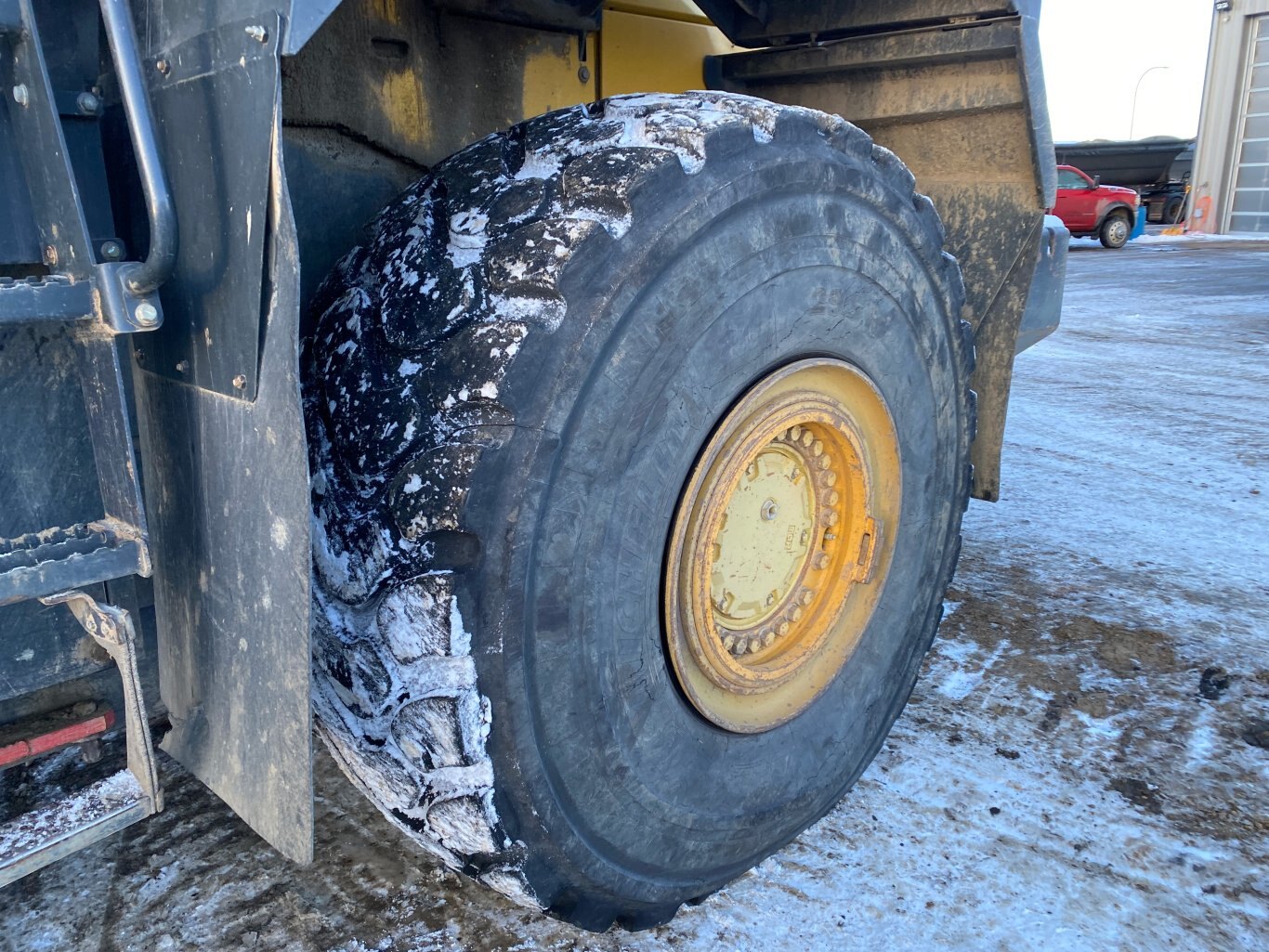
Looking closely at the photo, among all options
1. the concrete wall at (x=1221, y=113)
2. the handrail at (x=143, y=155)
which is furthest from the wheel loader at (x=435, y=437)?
the concrete wall at (x=1221, y=113)

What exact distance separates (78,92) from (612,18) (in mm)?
1381

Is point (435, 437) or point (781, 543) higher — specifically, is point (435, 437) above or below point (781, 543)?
above

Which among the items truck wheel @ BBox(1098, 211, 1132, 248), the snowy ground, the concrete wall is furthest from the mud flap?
the concrete wall

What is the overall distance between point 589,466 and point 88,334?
62 centimetres

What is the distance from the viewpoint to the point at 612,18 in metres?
2.30

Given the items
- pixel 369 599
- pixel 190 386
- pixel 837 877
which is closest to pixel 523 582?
pixel 369 599

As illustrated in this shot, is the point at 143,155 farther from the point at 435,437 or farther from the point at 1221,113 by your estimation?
the point at 1221,113

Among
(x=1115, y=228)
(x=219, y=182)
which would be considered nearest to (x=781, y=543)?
(x=219, y=182)

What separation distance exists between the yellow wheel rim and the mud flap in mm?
567

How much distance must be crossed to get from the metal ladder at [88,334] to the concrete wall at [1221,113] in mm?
26012

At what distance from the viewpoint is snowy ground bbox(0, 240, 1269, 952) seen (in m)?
1.79

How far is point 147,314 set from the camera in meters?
1.13

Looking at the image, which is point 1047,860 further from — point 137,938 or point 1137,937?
point 137,938

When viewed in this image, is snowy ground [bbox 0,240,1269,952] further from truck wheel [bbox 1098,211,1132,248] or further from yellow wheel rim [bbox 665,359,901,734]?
truck wheel [bbox 1098,211,1132,248]
